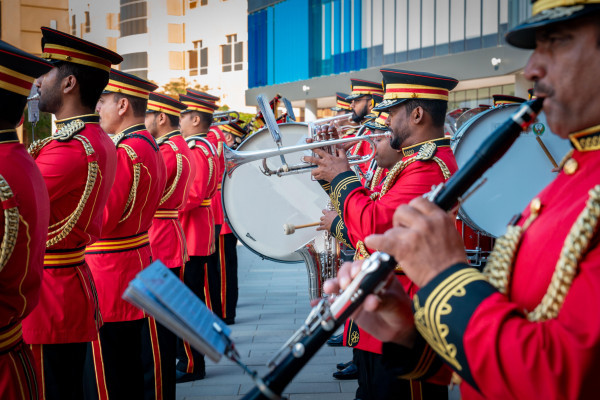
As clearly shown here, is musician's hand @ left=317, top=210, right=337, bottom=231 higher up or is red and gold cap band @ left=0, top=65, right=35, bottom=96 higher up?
red and gold cap band @ left=0, top=65, right=35, bottom=96

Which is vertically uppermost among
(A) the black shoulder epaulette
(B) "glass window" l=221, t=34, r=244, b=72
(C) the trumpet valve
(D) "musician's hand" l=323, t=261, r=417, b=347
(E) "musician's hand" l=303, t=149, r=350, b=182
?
(B) "glass window" l=221, t=34, r=244, b=72

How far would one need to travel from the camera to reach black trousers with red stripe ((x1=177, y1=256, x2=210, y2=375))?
5.27 m

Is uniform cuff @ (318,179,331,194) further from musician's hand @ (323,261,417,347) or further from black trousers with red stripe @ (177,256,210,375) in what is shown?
black trousers with red stripe @ (177,256,210,375)

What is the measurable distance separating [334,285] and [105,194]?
198 cm

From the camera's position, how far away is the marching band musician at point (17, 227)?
2.10 metres

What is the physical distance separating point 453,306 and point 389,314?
0.34 m

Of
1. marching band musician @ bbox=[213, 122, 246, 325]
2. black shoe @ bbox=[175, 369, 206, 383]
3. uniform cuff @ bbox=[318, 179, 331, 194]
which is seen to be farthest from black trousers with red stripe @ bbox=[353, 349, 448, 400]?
marching band musician @ bbox=[213, 122, 246, 325]

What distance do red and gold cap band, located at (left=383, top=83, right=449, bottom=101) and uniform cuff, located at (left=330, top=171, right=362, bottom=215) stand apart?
21.8 inches

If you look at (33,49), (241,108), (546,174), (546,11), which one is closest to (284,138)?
(546,174)

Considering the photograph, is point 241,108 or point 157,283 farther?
point 241,108

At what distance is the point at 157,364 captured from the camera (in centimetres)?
424

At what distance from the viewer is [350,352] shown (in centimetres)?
592

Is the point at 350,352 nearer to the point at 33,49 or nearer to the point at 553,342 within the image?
the point at 553,342

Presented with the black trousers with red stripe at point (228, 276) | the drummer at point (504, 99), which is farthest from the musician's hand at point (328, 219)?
the black trousers with red stripe at point (228, 276)
